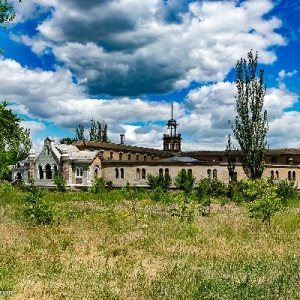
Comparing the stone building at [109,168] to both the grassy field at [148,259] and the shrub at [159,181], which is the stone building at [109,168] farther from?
the grassy field at [148,259]

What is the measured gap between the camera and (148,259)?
30.0 ft

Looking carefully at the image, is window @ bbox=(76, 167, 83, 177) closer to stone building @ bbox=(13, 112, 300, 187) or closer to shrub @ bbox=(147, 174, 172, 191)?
stone building @ bbox=(13, 112, 300, 187)

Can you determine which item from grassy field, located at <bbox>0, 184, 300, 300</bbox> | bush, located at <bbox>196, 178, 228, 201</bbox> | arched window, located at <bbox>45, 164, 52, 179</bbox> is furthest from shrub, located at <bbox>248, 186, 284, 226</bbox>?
arched window, located at <bbox>45, 164, 52, 179</bbox>

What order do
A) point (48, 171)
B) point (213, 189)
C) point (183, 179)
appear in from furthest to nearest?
point (48, 171) < point (183, 179) < point (213, 189)

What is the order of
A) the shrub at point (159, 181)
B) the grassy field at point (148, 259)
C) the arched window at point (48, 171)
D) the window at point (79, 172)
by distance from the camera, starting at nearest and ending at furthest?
1. the grassy field at point (148, 259)
2. the shrub at point (159, 181)
3. the window at point (79, 172)
4. the arched window at point (48, 171)

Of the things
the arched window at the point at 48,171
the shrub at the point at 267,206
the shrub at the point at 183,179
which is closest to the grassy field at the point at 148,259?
the shrub at the point at 267,206

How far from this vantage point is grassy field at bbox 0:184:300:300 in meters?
6.57

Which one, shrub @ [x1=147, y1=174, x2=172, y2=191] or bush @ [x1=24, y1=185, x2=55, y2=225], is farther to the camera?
shrub @ [x1=147, y1=174, x2=172, y2=191]

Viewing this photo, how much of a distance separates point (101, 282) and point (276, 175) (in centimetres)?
4173

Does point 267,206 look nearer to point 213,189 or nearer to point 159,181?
point 213,189

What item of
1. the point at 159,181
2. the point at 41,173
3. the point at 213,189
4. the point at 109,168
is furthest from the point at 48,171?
the point at 213,189

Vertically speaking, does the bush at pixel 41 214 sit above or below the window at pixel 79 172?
below

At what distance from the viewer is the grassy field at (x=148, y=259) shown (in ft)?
21.6

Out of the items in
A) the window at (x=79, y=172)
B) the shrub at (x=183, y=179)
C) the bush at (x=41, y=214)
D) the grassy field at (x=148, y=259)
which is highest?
the window at (x=79, y=172)
